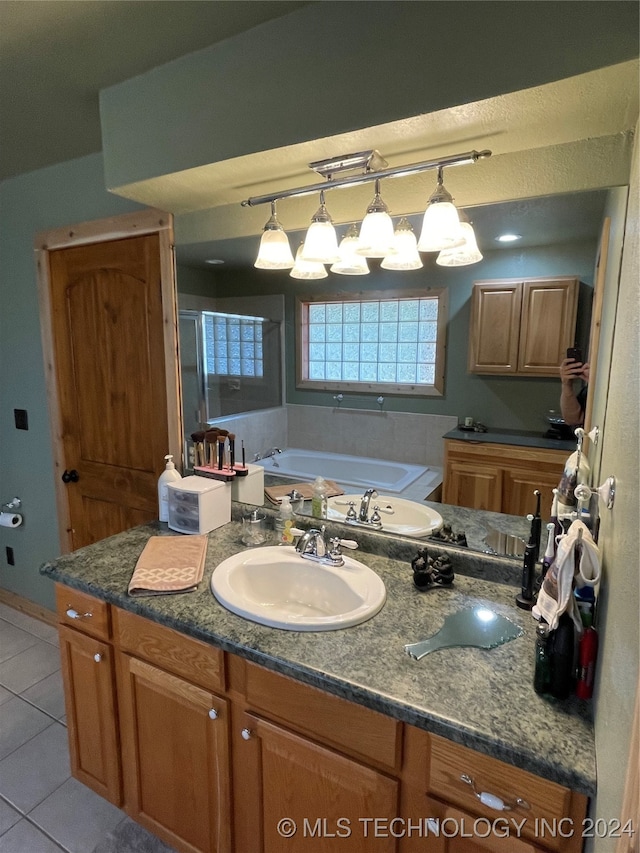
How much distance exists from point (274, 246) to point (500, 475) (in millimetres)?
1017

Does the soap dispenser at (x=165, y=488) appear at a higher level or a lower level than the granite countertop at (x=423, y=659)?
higher

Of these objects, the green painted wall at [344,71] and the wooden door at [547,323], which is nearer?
the green painted wall at [344,71]

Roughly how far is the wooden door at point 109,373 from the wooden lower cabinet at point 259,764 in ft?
2.64

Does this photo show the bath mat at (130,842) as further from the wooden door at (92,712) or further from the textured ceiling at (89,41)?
the textured ceiling at (89,41)

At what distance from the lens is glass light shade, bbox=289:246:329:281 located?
1558 mm

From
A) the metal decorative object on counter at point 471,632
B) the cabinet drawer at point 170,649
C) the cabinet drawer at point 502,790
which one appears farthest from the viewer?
the cabinet drawer at point 170,649

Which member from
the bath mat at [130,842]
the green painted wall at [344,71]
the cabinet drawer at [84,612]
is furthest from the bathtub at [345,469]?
the bath mat at [130,842]

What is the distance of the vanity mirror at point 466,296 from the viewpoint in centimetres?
121

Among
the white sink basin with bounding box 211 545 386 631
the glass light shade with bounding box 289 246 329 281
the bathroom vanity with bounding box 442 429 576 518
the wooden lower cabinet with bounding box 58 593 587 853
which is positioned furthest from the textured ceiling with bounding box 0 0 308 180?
the wooden lower cabinet with bounding box 58 593 587 853

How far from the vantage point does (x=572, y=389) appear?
128 centimetres

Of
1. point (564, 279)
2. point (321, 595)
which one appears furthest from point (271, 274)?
point (321, 595)

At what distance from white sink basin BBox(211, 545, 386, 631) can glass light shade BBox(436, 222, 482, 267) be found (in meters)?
0.95

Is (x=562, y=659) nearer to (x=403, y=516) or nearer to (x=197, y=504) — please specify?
(x=403, y=516)

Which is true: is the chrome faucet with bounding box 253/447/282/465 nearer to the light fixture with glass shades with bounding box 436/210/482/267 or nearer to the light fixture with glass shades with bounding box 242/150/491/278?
the light fixture with glass shades with bounding box 242/150/491/278
